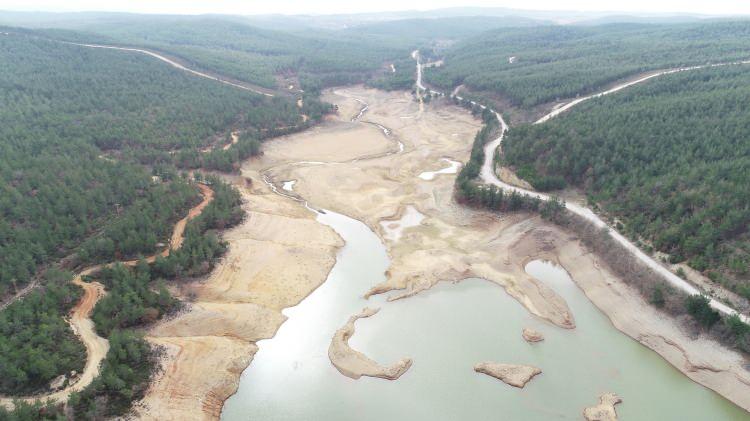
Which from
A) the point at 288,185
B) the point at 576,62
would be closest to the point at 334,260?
the point at 288,185

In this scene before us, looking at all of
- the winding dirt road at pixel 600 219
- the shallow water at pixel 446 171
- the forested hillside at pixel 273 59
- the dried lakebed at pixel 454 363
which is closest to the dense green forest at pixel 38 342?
the dried lakebed at pixel 454 363

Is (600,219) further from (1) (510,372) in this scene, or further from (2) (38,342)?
(2) (38,342)

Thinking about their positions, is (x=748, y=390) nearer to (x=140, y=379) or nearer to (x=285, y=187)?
(x=140, y=379)

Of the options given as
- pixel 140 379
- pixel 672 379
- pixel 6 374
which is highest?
pixel 6 374

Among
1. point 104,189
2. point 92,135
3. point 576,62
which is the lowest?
point 104,189

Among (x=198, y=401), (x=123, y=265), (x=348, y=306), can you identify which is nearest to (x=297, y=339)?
(x=348, y=306)

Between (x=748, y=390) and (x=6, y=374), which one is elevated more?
(x=6, y=374)
